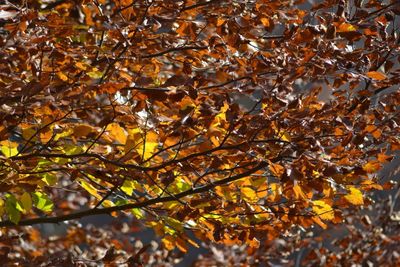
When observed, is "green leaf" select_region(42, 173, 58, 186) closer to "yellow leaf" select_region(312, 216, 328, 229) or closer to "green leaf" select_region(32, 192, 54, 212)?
"green leaf" select_region(32, 192, 54, 212)

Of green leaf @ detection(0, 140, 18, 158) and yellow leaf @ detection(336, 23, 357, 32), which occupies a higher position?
yellow leaf @ detection(336, 23, 357, 32)

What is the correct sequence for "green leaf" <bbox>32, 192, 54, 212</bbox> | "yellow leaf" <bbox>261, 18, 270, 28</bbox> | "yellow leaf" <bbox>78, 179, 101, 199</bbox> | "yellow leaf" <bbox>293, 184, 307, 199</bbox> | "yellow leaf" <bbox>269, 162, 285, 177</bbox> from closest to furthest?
"yellow leaf" <bbox>269, 162, 285, 177</bbox> → "yellow leaf" <bbox>293, 184, 307, 199</bbox> → "yellow leaf" <bbox>78, 179, 101, 199</bbox> → "yellow leaf" <bbox>261, 18, 270, 28</bbox> → "green leaf" <bbox>32, 192, 54, 212</bbox>

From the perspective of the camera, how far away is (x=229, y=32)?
12.2 ft

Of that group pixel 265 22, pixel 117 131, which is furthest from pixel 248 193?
pixel 265 22

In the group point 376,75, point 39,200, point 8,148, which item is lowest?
point 39,200

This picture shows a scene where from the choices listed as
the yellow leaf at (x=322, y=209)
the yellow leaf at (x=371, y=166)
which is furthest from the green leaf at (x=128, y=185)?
the yellow leaf at (x=371, y=166)

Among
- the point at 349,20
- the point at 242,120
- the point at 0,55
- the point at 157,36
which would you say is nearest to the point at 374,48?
the point at 349,20

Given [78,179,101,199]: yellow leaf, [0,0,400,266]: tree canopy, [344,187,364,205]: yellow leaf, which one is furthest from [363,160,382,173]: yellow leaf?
[78,179,101,199]: yellow leaf

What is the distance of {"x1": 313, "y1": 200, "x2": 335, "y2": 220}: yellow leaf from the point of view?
392 centimetres

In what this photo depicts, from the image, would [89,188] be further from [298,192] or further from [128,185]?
[298,192]

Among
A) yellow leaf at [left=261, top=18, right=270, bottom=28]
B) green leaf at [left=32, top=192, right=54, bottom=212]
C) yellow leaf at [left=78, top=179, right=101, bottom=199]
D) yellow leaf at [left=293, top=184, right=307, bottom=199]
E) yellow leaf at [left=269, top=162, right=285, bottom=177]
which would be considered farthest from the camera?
green leaf at [left=32, top=192, right=54, bottom=212]

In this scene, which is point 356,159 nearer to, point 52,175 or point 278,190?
point 278,190

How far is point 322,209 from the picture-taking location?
396 centimetres

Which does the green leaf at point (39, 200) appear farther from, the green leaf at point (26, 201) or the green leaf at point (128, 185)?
the green leaf at point (128, 185)
